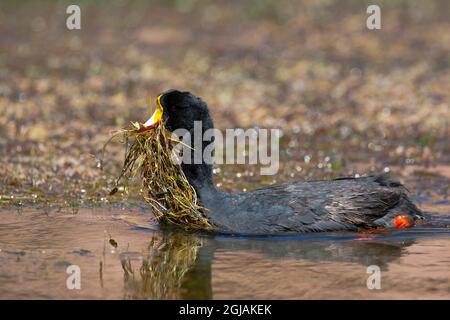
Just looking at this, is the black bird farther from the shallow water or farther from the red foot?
the shallow water

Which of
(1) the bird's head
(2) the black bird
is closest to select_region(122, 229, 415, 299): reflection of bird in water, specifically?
(2) the black bird

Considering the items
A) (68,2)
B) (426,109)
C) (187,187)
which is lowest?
(187,187)

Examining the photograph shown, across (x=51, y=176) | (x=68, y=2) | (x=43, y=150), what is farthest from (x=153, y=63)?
(x=51, y=176)

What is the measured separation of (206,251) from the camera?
29.9 feet

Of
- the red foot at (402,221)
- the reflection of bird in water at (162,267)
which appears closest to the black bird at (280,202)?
the red foot at (402,221)

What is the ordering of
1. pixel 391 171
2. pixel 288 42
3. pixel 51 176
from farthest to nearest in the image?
pixel 288 42 < pixel 391 171 < pixel 51 176

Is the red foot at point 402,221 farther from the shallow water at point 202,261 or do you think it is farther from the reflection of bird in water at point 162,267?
the reflection of bird in water at point 162,267

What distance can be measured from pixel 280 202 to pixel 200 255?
1124 mm

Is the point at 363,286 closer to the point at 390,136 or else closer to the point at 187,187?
the point at 187,187

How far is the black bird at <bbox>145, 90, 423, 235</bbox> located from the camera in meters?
9.57

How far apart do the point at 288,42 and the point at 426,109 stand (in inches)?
227

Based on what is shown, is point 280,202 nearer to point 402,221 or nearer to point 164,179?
point 164,179

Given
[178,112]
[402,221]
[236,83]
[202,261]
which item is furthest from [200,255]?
[236,83]

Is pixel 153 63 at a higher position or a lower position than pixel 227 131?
higher
